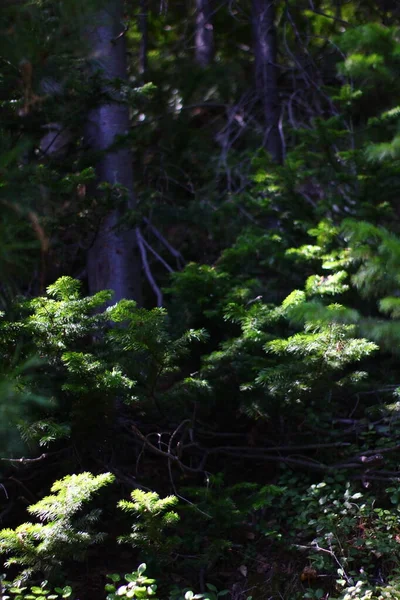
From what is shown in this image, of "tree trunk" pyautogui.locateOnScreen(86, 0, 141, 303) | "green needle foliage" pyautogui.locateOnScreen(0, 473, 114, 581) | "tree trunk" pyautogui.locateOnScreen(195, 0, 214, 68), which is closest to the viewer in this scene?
"green needle foliage" pyautogui.locateOnScreen(0, 473, 114, 581)

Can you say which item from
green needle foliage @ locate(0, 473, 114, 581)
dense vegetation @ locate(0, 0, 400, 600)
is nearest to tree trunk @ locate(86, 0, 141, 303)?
dense vegetation @ locate(0, 0, 400, 600)

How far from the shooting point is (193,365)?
4965 millimetres

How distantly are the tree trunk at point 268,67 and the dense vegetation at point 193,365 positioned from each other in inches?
46.4

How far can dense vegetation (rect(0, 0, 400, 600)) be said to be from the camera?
11.2 feet

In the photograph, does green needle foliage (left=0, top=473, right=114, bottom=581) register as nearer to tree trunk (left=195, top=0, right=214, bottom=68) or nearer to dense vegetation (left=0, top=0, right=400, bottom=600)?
dense vegetation (left=0, top=0, right=400, bottom=600)

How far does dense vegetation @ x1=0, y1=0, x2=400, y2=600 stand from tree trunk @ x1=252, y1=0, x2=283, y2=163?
1.18 meters

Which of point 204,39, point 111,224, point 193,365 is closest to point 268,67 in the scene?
point 204,39

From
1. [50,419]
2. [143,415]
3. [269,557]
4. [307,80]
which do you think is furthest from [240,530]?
[307,80]

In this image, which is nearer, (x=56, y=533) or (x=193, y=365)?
(x=56, y=533)

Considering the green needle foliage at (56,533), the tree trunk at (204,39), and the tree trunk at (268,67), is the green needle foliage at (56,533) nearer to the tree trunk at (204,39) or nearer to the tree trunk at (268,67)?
the tree trunk at (268,67)

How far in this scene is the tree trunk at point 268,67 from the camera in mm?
7309

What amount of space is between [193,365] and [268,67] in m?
4.10

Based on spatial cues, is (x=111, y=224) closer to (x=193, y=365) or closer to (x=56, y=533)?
(x=193, y=365)

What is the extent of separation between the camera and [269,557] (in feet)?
13.3
